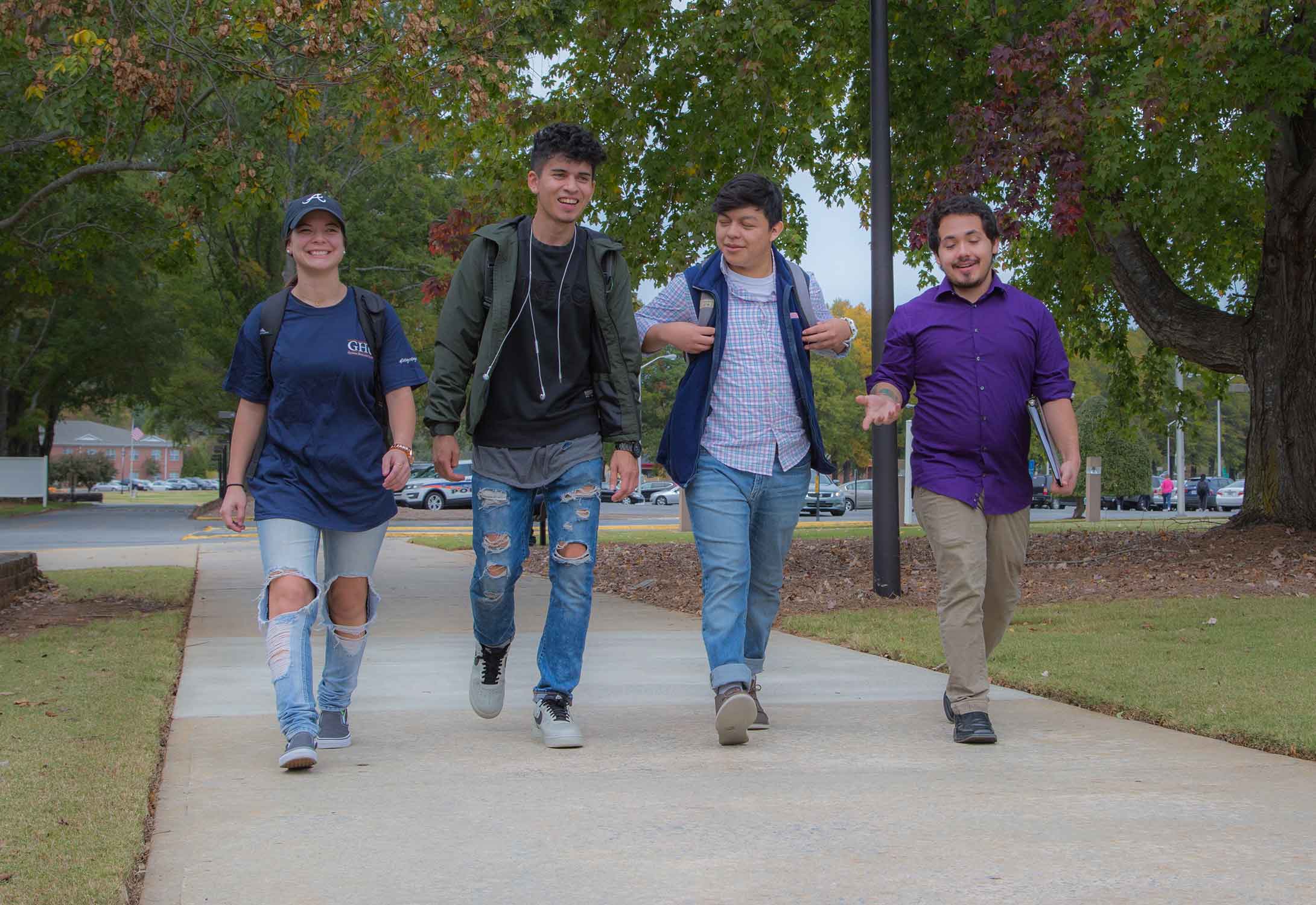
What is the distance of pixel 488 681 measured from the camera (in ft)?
16.8

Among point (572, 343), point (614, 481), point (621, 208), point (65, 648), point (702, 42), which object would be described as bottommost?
point (65, 648)

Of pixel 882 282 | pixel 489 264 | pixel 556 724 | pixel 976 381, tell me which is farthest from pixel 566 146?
pixel 882 282

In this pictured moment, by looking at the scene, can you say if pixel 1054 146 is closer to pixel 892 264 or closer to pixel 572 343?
pixel 892 264

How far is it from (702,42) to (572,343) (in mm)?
7500

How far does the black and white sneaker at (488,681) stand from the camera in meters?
5.11

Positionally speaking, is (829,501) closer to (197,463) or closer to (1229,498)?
(1229,498)

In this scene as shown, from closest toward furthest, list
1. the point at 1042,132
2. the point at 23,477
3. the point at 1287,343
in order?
the point at 1042,132
the point at 1287,343
the point at 23,477

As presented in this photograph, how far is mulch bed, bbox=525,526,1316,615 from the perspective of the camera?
10359mm

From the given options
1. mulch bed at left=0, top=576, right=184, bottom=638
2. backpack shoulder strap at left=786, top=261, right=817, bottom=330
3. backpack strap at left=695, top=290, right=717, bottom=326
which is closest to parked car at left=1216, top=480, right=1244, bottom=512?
mulch bed at left=0, top=576, right=184, bottom=638

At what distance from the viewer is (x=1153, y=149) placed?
1319 centimetres

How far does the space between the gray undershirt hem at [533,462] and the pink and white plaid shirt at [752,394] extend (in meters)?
0.48

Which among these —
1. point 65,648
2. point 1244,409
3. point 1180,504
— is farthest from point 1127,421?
point 1244,409

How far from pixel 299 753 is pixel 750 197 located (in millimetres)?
2411

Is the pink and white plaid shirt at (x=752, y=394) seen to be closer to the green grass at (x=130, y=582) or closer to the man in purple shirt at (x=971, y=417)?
the man in purple shirt at (x=971, y=417)
